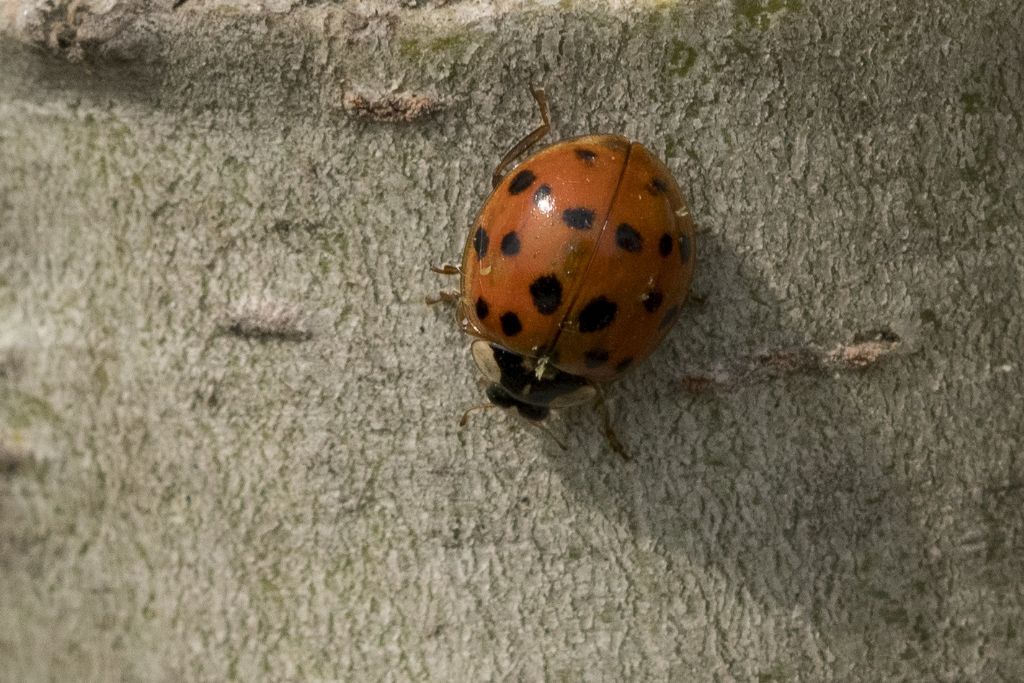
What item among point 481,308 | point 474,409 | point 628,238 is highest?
point 628,238

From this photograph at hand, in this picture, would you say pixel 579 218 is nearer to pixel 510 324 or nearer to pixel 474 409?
pixel 510 324

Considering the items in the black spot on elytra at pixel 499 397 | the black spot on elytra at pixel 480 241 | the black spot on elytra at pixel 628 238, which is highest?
the black spot on elytra at pixel 628 238

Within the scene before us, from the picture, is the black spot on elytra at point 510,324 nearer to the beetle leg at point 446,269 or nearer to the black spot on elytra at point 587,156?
the beetle leg at point 446,269

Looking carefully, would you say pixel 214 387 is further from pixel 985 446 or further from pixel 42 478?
pixel 985 446

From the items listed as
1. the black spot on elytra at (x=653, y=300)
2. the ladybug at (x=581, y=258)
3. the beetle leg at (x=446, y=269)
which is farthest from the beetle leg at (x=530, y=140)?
the black spot on elytra at (x=653, y=300)

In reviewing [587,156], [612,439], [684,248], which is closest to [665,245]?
[684,248]

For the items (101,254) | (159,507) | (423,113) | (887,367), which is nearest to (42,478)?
(159,507)

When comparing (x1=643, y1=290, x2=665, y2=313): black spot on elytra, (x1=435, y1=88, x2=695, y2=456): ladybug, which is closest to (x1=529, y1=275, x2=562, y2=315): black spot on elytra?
(x1=435, y1=88, x2=695, y2=456): ladybug
